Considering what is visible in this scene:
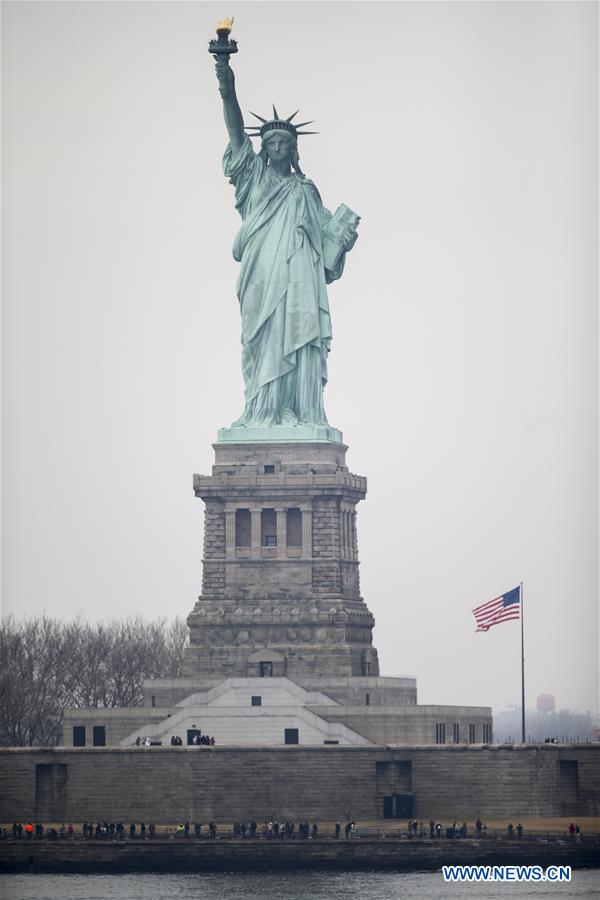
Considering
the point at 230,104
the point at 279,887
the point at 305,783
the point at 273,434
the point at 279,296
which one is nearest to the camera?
the point at 279,887

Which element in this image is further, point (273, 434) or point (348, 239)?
point (348, 239)

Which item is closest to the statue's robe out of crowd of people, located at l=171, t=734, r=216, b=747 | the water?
crowd of people, located at l=171, t=734, r=216, b=747

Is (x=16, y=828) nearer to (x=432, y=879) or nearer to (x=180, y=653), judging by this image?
(x=432, y=879)

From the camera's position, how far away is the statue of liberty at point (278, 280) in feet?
365

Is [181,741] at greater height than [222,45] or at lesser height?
lesser

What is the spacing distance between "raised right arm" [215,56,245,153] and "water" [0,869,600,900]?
92.1 feet

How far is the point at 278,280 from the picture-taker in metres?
112

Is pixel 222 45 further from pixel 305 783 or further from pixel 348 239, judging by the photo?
pixel 305 783

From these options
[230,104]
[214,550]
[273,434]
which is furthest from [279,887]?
[230,104]

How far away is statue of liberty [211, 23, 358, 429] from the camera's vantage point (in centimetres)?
11131

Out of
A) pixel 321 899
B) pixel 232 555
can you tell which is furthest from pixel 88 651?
pixel 321 899

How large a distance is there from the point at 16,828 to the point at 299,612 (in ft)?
50.6

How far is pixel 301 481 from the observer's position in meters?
110

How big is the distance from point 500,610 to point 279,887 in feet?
56.7
